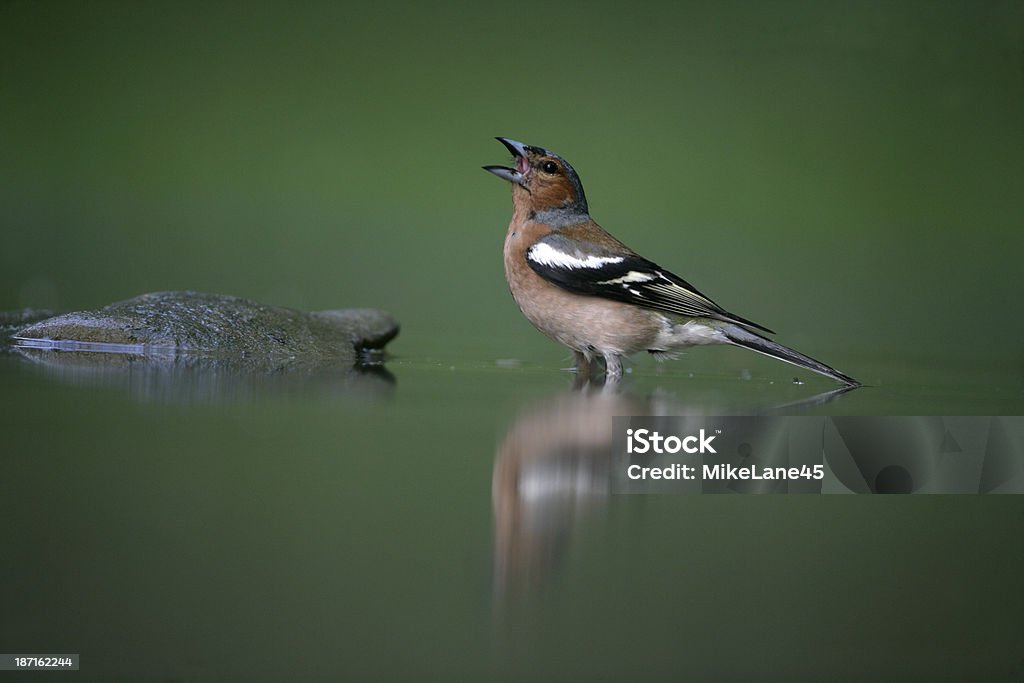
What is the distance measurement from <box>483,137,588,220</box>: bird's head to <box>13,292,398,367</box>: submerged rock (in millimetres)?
1205

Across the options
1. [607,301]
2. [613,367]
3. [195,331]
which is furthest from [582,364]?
[195,331]

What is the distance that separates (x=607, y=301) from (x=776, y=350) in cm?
78

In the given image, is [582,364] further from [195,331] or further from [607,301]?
[195,331]

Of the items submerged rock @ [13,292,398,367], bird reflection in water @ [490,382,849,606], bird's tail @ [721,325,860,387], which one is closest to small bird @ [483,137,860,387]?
bird's tail @ [721,325,860,387]

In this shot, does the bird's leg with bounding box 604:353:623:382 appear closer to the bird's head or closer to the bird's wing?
the bird's wing

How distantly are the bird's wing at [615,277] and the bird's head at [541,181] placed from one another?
302 mm

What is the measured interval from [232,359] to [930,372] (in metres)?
3.69

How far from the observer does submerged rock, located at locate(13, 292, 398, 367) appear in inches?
205

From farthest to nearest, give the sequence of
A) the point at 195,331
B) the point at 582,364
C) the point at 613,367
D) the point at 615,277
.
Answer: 1. the point at 582,364
2. the point at 195,331
3. the point at 613,367
4. the point at 615,277

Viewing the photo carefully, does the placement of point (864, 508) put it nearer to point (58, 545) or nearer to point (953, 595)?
point (953, 595)

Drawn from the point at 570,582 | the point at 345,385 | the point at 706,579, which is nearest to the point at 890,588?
the point at 706,579

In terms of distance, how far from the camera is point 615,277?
195 inches

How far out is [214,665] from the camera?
1.30 meters

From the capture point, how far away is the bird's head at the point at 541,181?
5430 millimetres
